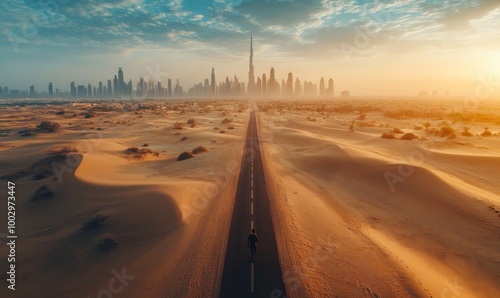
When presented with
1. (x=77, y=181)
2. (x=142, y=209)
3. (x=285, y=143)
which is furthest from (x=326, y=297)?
(x=285, y=143)

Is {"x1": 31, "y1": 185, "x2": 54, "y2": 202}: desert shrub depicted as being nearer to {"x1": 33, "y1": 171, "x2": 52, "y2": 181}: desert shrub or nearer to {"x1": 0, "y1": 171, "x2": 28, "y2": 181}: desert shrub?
{"x1": 33, "y1": 171, "x2": 52, "y2": 181}: desert shrub

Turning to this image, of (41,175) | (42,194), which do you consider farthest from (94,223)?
(41,175)

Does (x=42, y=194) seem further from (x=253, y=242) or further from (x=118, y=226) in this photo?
(x=253, y=242)

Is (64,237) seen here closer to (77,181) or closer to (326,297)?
(77,181)

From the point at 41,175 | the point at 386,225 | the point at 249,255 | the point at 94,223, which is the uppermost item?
the point at 41,175

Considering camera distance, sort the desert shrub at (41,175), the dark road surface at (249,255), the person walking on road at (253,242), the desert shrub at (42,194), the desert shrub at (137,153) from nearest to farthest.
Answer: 1. the dark road surface at (249,255)
2. the person walking on road at (253,242)
3. the desert shrub at (42,194)
4. the desert shrub at (41,175)
5. the desert shrub at (137,153)

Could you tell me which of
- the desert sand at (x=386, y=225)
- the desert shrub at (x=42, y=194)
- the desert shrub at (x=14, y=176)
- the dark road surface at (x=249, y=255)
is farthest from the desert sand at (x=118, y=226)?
the desert sand at (x=386, y=225)

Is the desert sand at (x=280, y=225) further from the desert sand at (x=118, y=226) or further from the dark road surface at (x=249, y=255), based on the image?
the dark road surface at (x=249, y=255)
